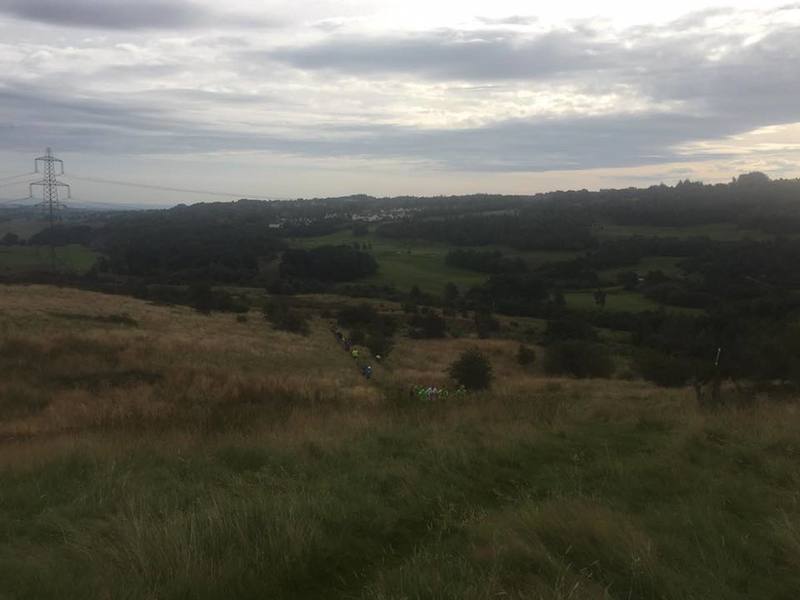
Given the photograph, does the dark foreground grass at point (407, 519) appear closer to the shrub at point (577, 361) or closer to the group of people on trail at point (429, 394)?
the group of people on trail at point (429, 394)

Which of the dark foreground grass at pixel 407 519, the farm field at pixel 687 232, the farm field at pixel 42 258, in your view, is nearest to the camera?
the dark foreground grass at pixel 407 519

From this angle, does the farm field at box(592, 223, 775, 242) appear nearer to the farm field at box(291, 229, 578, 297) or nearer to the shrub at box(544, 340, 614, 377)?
the farm field at box(291, 229, 578, 297)

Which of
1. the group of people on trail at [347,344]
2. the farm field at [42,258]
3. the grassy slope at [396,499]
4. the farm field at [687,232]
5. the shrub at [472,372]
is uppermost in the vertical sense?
the farm field at [687,232]

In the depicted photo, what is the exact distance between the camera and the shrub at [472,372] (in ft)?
68.7

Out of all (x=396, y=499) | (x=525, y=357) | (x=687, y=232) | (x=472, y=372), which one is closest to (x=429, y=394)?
(x=396, y=499)

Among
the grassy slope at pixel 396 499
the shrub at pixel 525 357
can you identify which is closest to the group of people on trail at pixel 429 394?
the grassy slope at pixel 396 499

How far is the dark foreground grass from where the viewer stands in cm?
351

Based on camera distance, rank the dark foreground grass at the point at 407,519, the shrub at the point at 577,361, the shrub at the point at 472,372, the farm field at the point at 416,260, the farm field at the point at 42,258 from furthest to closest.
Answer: the farm field at the point at 416,260, the farm field at the point at 42,258, the shrub at the point at 577,361, the shrub at the point at 472,372, the dark foreground grass at the point at 407,519

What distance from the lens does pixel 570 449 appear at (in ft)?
22.6

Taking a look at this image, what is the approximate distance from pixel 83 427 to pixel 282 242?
101166mm

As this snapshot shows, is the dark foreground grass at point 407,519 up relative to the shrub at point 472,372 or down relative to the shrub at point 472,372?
up

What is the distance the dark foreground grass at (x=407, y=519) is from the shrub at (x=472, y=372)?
1379 centimetres

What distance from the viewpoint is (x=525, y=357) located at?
35.4 metres

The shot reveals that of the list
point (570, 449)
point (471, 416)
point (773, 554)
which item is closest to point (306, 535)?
point (773, 554)
